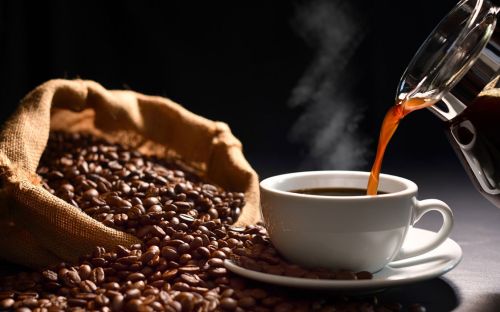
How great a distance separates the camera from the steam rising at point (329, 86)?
300cm

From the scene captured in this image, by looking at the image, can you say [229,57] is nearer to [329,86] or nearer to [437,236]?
[329,86]

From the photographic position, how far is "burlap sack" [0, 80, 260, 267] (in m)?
1.83

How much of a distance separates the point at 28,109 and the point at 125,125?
41 cm

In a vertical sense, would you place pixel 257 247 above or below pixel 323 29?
below

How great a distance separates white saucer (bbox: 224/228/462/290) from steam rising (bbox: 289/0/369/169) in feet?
3.76

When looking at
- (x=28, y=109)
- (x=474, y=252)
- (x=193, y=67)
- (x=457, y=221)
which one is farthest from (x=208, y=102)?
(x=474, y=252)

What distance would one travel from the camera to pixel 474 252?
1.95 m

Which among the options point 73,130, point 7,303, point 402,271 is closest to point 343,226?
point 402,271

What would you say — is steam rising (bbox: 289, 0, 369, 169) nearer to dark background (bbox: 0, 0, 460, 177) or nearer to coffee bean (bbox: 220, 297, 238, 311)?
dark background (bbox: 0, 0, 460, 177)

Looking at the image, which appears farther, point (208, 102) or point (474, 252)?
point (208, 102)

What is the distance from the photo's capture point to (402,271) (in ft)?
5.45

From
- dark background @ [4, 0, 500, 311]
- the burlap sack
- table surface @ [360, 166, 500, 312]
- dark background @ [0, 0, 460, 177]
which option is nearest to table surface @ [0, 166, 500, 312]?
table surface @ [360, 166, 500, 312]

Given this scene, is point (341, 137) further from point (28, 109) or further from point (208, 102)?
point (28, 109)

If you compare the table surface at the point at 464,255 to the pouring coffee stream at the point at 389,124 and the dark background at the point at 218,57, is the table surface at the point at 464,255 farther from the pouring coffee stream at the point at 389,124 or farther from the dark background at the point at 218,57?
the dark background at the point at 218,57
